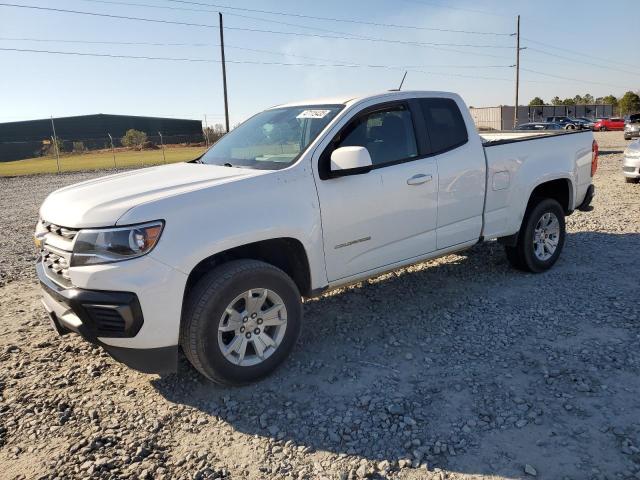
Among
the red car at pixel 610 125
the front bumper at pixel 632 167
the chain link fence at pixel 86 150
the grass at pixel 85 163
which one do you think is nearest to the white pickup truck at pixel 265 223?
the front bumper at pixel 632 167

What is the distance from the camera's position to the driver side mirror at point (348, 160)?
3602 mm

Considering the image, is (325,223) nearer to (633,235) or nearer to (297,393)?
(297,393)

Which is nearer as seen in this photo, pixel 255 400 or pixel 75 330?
pixel 75 330

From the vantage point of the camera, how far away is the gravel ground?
2764 millimetres

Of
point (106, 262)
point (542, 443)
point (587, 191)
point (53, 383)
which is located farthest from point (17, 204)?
point (542, 443)

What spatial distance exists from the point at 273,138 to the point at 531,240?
306cm

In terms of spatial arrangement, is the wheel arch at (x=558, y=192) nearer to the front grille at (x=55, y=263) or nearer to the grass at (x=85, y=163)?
the front grille at (x=55, y=263)

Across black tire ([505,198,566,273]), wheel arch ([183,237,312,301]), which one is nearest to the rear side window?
black tire ([505,198,566,273])

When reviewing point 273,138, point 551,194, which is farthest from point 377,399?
A: point 551,194

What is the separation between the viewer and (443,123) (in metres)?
4.68

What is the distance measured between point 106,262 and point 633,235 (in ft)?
23.2

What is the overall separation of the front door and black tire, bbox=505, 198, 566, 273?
1.48 metres

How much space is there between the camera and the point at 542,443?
2.82 meters

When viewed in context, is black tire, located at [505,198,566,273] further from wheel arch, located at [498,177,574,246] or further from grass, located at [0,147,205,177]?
grass, located at [0,147,205,177]
